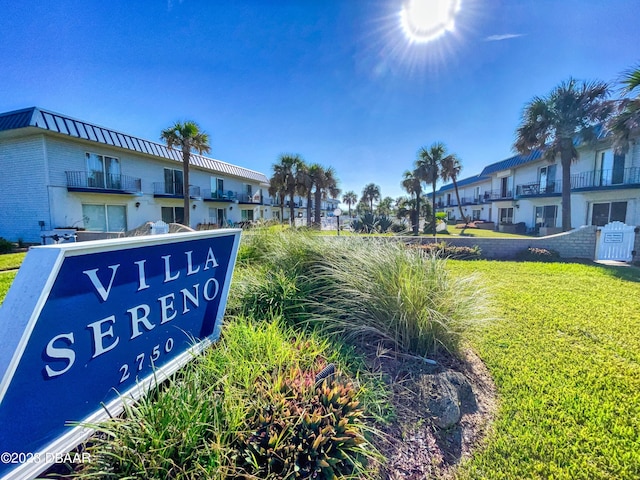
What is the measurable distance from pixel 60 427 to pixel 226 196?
30.0m

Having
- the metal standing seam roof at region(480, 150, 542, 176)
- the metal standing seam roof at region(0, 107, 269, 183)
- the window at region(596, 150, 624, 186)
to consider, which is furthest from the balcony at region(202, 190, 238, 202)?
the window at region(596, 150, 624, 186)

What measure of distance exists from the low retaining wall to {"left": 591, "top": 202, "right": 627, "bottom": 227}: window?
420 inches

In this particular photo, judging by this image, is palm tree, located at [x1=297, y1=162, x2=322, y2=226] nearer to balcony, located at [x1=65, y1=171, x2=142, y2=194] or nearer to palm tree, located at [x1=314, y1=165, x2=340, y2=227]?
palm tree, located at [x1=314, y1=165, x2=340, y2=227]

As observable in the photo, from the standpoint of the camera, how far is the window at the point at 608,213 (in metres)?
17.4

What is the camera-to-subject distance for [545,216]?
77.5 ft

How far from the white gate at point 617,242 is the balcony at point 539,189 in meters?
13.5

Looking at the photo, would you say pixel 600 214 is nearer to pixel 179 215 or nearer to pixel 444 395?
pixel 444 395

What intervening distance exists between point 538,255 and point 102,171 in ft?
80.1

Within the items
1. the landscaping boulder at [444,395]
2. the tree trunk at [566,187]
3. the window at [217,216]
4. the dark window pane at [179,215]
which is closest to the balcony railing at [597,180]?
the tree trunk at [566,187]

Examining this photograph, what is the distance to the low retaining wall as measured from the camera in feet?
35.3

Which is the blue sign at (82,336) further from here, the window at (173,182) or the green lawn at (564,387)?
the window at (173,182)

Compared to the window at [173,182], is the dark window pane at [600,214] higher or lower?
lower

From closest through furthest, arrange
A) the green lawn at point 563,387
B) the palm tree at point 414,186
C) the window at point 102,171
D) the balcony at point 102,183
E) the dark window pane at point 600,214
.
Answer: the green lawn at point 563,387, the balcony at point 102,183, the window at point 102,171, the dark window pane at point 600,214, the palm tree at point 414,186

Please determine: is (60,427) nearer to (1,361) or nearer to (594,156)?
(1,361)
